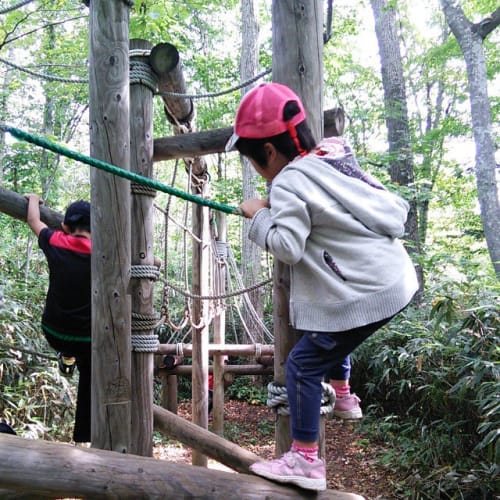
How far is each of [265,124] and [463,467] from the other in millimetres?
3595

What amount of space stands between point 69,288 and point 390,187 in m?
5.14

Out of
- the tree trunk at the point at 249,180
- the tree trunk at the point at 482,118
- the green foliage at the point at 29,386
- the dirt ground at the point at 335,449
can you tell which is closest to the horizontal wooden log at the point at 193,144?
the green foliage at the point at 29,386

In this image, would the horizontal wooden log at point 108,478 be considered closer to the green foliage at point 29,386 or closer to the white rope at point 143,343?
the white rope at point 143,343

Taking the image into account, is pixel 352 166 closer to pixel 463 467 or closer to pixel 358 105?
pixel 463 467

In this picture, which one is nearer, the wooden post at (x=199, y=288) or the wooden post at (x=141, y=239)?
the wooden post at (x=141, y=239)

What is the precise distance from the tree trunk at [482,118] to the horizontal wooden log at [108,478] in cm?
558

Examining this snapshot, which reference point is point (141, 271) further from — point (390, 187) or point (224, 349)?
point (390, 187)

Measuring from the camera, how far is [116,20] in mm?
1910

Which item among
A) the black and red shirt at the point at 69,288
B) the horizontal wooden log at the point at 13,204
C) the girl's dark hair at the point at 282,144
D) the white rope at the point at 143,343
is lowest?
the white rope at the point at 143,343

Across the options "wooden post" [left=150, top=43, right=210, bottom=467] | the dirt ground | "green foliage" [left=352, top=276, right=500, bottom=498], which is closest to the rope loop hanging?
"wooden post" [left=150, top=43, right=210, bottom=467]

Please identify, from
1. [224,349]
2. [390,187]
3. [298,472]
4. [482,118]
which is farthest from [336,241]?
[482,118]

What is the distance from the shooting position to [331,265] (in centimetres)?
140

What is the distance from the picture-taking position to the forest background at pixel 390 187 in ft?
12.8

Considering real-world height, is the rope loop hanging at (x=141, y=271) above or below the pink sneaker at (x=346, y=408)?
above
